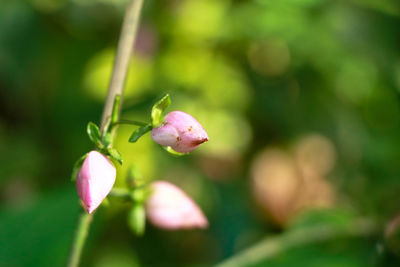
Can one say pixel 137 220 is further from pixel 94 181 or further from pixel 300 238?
pixel 300 238

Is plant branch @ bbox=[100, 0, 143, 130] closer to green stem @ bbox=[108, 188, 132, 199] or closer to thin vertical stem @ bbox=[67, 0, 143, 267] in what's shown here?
thin vertical stem @ bbox=[67, 0, 143, 267]

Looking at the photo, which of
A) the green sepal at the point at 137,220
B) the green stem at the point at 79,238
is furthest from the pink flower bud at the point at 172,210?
the green stem at the point at 79,238

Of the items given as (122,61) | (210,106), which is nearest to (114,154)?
(122,61)

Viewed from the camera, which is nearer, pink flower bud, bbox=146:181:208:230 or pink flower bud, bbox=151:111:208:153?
pink flower bud, bbox=151:111:208:153

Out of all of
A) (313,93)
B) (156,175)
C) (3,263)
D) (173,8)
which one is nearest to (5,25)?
(173,8)

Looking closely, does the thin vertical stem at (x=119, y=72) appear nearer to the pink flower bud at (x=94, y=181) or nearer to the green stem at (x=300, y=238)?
the pink flower bud at (x=94, y=181)

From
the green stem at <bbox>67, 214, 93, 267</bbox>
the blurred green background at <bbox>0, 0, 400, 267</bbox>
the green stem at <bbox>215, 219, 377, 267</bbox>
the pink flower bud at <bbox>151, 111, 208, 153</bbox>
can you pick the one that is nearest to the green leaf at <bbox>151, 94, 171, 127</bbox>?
the pink flower bud at <bbox>151, 111, 208, 153</bbox>

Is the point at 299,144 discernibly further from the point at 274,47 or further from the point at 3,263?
the point at 3,263
